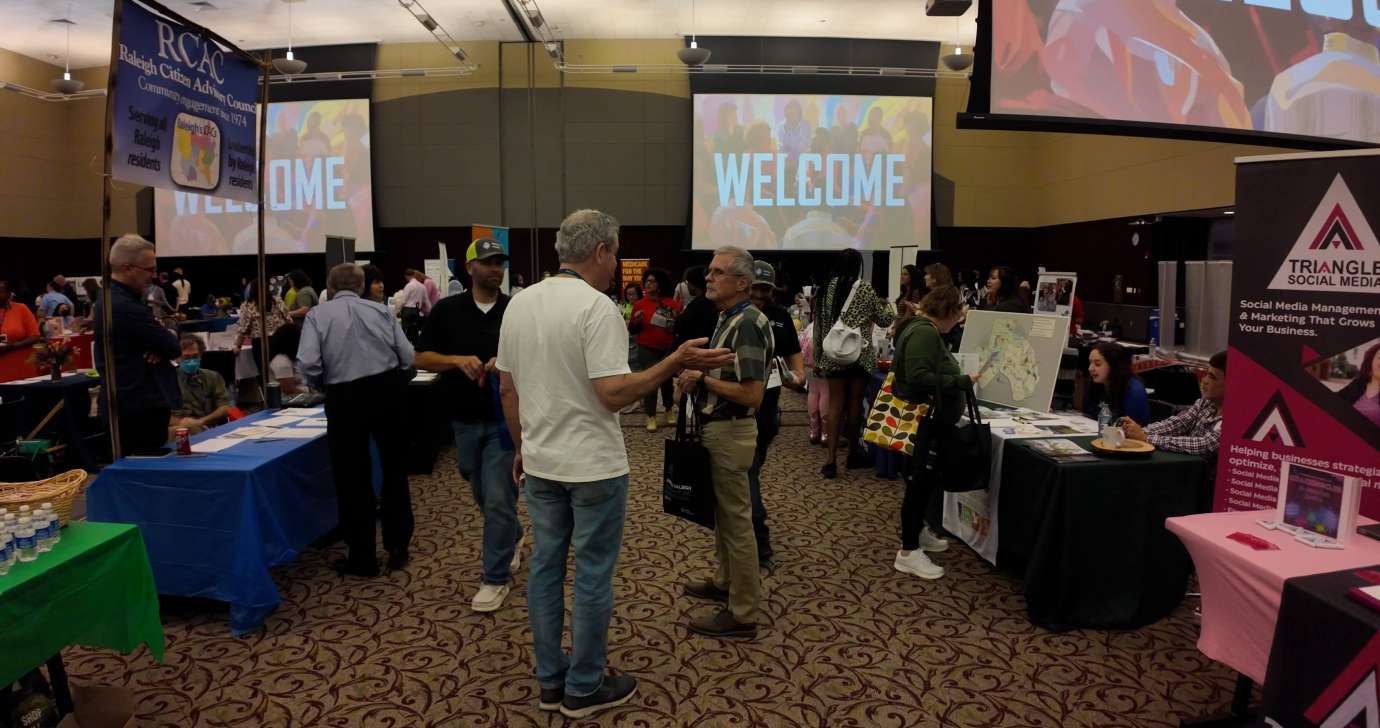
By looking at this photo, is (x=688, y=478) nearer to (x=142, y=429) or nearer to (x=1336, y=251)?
(x=1336, y=251)

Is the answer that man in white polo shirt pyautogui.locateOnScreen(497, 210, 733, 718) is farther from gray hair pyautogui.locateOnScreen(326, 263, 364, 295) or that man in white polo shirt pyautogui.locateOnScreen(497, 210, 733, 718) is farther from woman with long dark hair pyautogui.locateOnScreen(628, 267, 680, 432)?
woman with long dark hair pyautogui.locateOnScreen(628, 267, 680, 432)

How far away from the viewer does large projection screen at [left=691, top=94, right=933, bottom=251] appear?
38.3 ft

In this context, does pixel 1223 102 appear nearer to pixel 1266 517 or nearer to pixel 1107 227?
pixel 1266 517

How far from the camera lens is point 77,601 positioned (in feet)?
5.88

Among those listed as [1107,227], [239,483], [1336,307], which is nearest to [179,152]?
[239,483]

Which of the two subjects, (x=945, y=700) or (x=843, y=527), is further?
(x=843, y=527)

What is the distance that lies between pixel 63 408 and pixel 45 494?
12.4 feet

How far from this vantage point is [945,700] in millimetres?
2271

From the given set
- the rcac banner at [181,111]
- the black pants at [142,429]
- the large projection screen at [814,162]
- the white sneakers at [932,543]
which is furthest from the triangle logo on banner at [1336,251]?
the large projection screen at [814,162]

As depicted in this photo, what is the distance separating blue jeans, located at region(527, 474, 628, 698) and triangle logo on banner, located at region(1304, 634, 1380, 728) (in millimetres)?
1560

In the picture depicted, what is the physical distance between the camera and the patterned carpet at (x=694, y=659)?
7.25ft

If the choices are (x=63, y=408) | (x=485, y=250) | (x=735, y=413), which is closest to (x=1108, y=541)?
(x=735, y=413)

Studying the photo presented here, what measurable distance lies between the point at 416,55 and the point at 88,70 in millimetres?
6371

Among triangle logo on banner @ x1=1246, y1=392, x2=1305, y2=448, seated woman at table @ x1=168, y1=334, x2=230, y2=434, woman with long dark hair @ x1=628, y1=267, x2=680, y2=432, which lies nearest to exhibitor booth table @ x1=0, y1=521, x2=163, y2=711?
seated woman at table @ x1=168, y1=334, x2=230, y2=434
